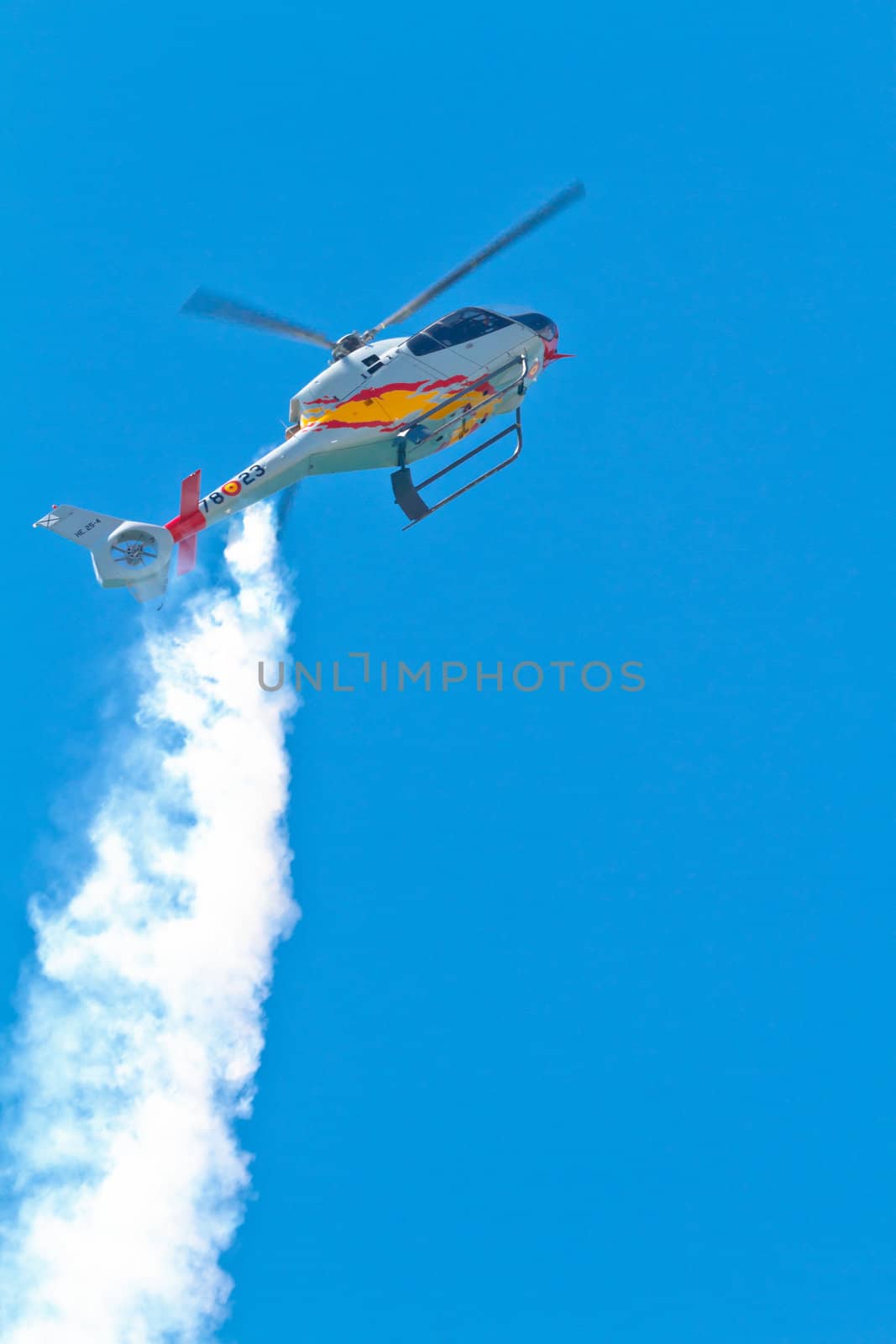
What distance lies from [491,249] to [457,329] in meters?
1.47

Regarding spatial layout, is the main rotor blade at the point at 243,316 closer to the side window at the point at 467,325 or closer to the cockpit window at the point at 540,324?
the side window at the point at 467,325

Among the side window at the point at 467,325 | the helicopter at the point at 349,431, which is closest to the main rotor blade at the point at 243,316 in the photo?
the helicopter at the point at 349,431

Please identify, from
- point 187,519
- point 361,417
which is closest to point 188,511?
point 187,519

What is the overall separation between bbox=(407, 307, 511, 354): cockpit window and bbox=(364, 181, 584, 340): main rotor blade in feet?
1.56

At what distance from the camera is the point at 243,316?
23.1m

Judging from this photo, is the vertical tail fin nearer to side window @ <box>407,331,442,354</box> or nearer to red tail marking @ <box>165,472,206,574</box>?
red tail marking @ <box>165,472,206,574</box>

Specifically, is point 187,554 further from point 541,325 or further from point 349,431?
point 541,325

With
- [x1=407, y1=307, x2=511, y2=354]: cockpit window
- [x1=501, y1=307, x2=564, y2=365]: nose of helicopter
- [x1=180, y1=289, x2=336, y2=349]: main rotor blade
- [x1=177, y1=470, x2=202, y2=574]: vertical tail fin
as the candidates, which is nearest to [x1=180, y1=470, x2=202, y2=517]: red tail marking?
[x1=177, y1=470, x2=202, y2=574]: vertical tail fin

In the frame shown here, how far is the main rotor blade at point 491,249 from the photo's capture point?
24125mm

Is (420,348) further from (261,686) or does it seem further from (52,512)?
(261,686)

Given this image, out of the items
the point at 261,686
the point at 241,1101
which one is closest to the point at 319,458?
the point at 261,686

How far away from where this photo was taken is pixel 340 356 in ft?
78.3

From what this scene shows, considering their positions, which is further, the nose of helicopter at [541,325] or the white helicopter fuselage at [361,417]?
Answer: the nose of helicopter at [541,325]

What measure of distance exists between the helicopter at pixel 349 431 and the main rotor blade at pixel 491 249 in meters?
0.01
